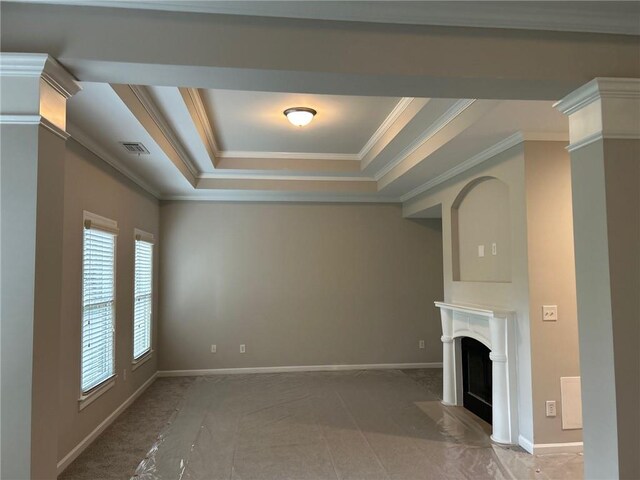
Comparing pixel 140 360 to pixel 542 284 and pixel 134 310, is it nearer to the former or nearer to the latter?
pixel 134 310

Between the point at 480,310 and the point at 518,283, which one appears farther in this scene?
the point at 480,310

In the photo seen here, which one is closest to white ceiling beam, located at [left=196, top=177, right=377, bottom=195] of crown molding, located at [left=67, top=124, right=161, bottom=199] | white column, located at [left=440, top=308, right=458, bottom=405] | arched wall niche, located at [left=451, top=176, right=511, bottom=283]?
crown molding, located at [left=67, top=124, right=161, bottom=199]

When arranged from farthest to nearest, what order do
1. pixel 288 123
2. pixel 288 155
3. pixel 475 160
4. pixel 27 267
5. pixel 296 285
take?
pixel 296 285 → pixel 288 155 → pixel 288 123 → pixel 475 160 → pixel 27 267

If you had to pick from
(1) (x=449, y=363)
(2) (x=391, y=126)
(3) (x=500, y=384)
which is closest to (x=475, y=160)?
(2) (x=391, y=126)

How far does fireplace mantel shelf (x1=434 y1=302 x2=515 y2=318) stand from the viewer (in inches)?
147

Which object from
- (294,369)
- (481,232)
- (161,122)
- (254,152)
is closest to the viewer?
(161,122)

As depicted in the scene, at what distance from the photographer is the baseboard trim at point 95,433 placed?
3295mm

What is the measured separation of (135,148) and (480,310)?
339 cm

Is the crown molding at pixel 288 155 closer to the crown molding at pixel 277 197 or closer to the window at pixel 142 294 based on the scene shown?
the crown molding at pixel 277 197

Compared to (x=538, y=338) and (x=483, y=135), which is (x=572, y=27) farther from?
(x=538, y=338)

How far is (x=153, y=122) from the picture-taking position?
355cm

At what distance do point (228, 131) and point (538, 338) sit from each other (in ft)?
11.5

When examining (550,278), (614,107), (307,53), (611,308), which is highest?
(307,53)

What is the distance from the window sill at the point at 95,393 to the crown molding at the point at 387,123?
3561mm
